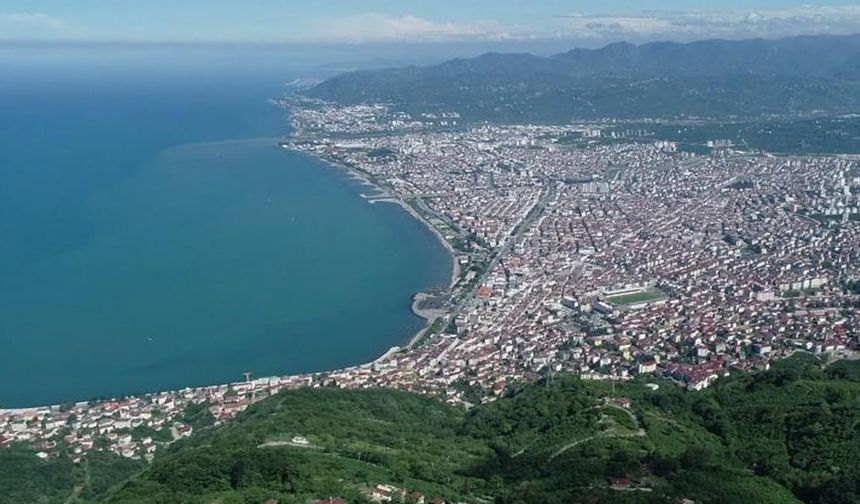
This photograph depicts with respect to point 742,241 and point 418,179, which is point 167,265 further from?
point 742,241

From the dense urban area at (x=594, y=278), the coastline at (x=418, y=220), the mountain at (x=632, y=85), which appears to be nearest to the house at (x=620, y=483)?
the dense urban area at (x=594, y=278)

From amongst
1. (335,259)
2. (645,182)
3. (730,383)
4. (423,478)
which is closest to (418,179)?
(645,182)

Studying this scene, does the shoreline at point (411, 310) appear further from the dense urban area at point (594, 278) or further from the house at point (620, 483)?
the house at point (620, 483)

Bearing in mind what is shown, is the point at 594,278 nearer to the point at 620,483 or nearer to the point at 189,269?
the point at 189,269

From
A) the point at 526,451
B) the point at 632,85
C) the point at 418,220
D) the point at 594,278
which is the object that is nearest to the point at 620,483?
the point at 526,451

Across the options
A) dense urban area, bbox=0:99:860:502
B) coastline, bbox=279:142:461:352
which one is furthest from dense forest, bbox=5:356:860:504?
coastline, bbox=279:142:461:352
